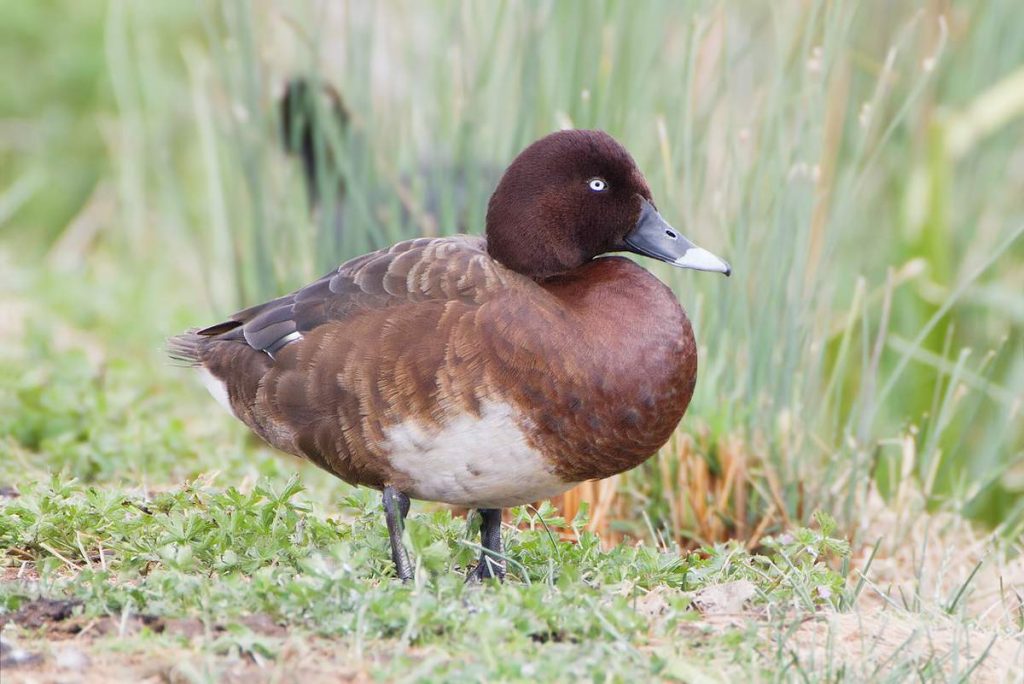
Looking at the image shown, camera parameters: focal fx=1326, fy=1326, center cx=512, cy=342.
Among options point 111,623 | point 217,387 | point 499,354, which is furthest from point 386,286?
point 111,623

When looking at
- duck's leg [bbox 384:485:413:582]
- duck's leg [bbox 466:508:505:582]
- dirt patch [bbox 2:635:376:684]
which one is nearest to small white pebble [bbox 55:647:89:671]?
dirt patch [bbox 2:635:376:684]

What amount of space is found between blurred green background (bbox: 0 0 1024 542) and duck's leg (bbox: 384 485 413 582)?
0.93m

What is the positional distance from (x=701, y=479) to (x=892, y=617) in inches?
48.7

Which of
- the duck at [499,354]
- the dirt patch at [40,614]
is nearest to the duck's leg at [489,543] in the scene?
the duck at [499,354]

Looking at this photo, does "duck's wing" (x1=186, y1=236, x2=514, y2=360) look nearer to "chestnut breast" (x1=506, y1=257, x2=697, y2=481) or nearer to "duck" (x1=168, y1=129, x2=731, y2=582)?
"duck" (x1=168, y1=129, x2=731, y2=582)

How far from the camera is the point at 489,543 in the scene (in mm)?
3244

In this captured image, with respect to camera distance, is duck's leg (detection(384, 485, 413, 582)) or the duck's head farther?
the duck's head

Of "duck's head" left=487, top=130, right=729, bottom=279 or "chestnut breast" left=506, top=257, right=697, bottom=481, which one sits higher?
"duck's head" left=487, top=130, right=729, bottom=279

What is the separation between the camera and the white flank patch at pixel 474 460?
2910 millimetres

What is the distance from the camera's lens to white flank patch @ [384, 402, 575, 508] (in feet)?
9.55

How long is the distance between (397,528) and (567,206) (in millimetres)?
861

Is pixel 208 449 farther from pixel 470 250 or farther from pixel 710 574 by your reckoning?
pixel 710 574

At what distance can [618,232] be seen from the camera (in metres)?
3.24

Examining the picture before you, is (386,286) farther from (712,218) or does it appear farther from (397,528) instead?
(712,218)
